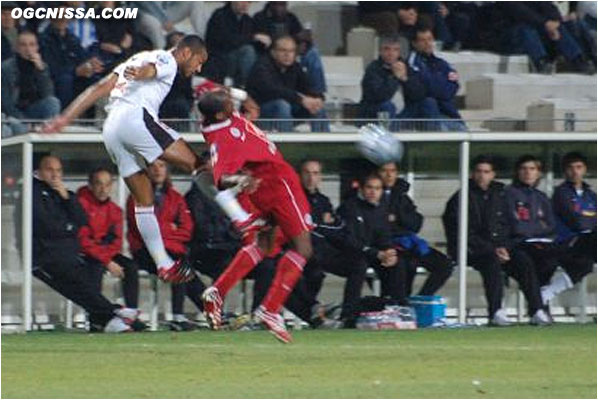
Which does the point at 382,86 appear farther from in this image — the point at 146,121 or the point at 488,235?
the point at 146,121

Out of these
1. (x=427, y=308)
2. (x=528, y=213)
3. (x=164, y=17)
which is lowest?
(x=427, y=308)

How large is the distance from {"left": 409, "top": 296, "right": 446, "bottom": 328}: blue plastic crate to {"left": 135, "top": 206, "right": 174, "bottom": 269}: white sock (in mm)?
3786

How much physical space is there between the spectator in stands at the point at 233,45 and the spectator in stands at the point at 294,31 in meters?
0.30

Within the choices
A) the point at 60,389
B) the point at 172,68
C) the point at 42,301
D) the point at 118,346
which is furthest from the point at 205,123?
the point at 42,301

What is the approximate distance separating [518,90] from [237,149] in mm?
7234

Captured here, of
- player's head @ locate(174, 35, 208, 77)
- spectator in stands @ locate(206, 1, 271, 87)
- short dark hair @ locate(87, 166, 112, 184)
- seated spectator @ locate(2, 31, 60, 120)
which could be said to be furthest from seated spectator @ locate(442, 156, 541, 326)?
player's head @ locate(174, 35, 208, 77)

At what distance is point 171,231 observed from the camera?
1720 cm

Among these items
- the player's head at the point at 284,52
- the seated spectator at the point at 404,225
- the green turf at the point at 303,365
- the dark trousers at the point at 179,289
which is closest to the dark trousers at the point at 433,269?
the seated spectator at the point at 404,225

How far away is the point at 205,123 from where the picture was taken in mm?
14258

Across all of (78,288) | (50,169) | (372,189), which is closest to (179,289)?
(78,288)

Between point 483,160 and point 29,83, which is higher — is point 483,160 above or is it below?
below

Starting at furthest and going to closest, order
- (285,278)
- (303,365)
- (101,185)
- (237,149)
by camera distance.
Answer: (101,185) → (285,278) → (237,149) → (303,365)

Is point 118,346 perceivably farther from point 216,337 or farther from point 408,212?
point 408,212

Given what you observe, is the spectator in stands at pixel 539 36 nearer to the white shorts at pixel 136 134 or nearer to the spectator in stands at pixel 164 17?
the spectator in stands at pixel 164 17
